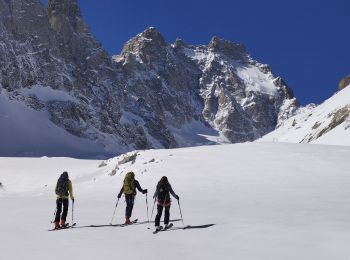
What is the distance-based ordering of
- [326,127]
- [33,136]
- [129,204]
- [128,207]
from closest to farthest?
[128,207] → [129,204] → [326,127] → [33,136]

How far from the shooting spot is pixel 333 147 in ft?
117

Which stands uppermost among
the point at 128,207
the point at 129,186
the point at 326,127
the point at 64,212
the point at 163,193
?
the point at 326,127

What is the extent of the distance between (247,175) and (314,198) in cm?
862

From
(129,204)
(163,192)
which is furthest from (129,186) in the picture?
(163,192)

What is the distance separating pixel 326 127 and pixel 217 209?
42.8 metres

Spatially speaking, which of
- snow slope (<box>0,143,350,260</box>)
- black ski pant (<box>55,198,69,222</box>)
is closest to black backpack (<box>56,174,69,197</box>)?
black ski pant (<box>55,198,69,222</box>)

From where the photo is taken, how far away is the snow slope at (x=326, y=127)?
169 ft

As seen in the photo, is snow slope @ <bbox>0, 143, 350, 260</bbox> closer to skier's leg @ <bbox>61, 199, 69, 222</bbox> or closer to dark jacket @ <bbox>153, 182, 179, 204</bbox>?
skier's leg @ <bbox>61, 199, 69, 222</bbox>

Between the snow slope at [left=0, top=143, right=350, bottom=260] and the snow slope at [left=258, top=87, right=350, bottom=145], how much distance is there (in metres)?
16.8

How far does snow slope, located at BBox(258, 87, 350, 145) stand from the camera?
51484 millimetres

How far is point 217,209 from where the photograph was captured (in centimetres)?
1775

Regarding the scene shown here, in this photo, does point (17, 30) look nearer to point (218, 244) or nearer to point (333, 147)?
point (333, 147)

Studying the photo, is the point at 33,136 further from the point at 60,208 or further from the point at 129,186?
the point at 129,186

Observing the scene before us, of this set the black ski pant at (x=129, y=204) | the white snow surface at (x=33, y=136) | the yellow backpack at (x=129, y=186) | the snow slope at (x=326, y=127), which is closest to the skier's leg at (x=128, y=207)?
the black ski pant at (x=129, y=204)
